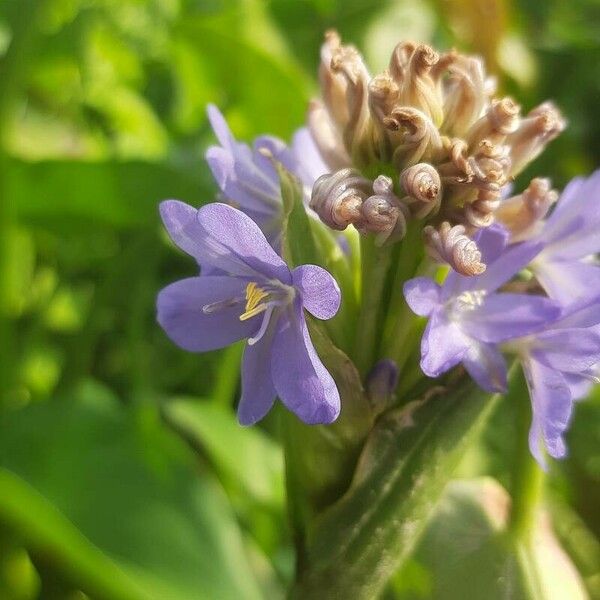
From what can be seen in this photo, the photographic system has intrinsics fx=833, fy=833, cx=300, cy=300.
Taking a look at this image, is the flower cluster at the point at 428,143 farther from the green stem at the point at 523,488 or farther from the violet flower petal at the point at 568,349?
the green stem at the point at 523,488

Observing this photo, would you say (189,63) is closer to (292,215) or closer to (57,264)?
(57,264)

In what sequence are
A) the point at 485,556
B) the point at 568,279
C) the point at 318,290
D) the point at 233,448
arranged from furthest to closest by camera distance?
the point at 233,448, the point at 485,556, the point at 568,279, the point at 318,290

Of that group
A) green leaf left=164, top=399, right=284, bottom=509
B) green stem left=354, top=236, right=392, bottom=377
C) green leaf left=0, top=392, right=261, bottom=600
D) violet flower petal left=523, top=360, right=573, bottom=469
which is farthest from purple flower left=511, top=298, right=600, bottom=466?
green leaf left=164, top=399, right=284, bottom=509

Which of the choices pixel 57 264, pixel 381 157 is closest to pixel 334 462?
pixel 381 157

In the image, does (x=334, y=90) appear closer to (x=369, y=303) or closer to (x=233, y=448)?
(x=369, y=303)

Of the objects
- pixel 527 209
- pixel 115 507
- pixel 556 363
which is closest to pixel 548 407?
pixel 556 363
